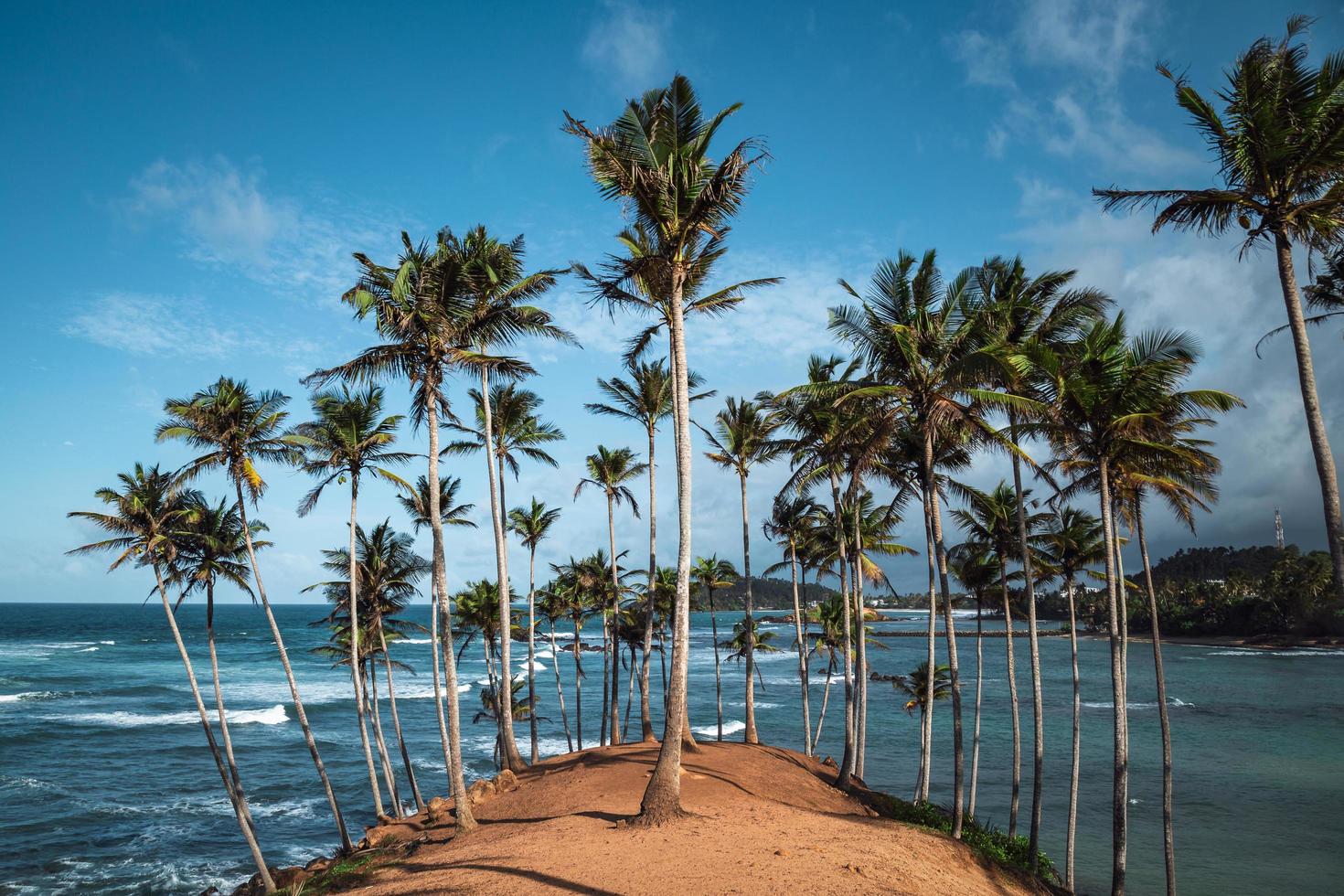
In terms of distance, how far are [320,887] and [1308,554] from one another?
126 metres

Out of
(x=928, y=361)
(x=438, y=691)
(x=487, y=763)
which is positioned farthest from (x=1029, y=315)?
(x=487, y=763)

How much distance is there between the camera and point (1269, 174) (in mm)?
9078

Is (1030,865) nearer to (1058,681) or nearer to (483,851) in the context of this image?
(483,851)

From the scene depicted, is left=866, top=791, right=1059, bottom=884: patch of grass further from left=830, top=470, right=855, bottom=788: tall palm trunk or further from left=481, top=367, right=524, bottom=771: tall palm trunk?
left=481, top=367, right=524, bottom=771: tall palm trunk

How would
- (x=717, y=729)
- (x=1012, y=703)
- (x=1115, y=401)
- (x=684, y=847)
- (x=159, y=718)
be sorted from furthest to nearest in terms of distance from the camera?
(x=159, y=718) → (x=717, y=729) → (x=1012, y=703) → (x=1115, y=401) → (x=684, y=847)

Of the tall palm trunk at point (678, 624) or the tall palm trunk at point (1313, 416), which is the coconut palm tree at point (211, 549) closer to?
the tall palm trunk at point (678, 624)

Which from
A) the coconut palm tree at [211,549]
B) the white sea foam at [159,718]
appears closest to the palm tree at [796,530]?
the coconut palm tree at [211,549]

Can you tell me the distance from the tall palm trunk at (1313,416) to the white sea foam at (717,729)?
39121mm

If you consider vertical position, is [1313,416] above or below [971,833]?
above

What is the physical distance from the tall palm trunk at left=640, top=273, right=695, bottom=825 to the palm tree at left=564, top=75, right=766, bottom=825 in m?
0.02

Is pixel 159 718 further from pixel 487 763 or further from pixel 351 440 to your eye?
pixel 351 440

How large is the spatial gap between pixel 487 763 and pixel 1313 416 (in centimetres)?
3990

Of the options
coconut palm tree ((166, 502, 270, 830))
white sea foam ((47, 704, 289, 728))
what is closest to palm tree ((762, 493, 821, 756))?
coconut palm tree ((166, 502, 270, 830))

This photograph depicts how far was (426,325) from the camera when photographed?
16734 millimetres
